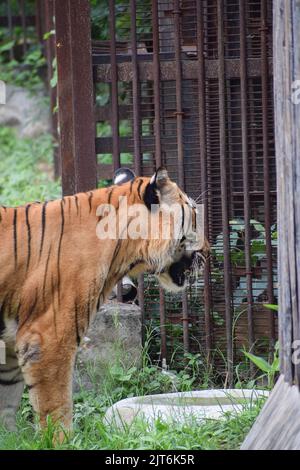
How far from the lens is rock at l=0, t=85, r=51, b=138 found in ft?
48.3

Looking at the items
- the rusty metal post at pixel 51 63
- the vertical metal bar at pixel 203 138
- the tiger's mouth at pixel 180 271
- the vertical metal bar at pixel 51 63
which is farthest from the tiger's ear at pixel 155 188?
the vertical metal bar at pixel 51 63

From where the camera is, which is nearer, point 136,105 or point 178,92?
point 178,92

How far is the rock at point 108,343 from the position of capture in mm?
6211

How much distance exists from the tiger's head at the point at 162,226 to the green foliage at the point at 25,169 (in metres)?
4.92

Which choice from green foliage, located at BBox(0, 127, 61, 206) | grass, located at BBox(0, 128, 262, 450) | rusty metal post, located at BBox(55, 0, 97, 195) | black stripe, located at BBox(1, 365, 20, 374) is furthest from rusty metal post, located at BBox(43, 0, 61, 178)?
black stripe, located at BBox(1, 365, 20, 374)

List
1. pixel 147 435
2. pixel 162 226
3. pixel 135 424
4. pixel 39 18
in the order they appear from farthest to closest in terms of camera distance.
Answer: pixel 39 18, pixel 162 226, pixel 135 424, pixel 147 435

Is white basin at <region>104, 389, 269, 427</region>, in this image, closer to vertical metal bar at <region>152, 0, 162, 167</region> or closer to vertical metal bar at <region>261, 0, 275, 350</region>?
vertical metal bar at <region>261, 0, 275, 350</region>

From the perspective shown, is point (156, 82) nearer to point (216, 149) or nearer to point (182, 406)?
point (216, 149)

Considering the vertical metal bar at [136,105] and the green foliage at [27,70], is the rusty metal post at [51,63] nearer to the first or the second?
the green foliage at [27,70]

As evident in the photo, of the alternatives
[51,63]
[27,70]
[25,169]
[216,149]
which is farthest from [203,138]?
[27,70]

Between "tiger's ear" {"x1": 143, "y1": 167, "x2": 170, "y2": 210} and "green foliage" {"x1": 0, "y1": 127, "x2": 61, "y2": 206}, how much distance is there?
16.8 feet

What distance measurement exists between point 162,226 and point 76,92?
1.45 meters

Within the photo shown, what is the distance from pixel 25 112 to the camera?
15.0 meters
